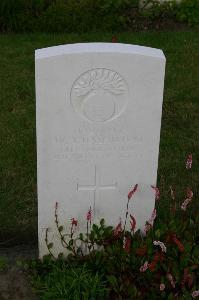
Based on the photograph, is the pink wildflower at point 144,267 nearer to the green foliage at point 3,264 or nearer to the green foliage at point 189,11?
the green foliage at point 3,264

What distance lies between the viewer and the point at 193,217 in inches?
157

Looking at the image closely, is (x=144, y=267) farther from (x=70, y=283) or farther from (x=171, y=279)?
(x=70, y=283)

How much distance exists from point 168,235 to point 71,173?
0.72 metres

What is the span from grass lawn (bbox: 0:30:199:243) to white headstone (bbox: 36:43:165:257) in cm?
75

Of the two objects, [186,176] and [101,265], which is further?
[186,176]

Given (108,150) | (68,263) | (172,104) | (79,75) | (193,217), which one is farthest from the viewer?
(172,104)

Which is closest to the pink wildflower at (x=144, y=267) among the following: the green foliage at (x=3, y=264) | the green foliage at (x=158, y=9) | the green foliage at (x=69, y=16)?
the green foliage at (x=3, y=264)

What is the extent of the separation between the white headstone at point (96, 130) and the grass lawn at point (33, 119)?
745 mm

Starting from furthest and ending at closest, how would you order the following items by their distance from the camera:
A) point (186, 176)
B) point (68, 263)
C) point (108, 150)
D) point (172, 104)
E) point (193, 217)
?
1. point (172, 104)
2. point (186, 176)
3. point (193, 217)
4. point (68, 263)
5. point (108, 150)

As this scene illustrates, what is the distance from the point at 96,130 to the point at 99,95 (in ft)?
A: 0.69

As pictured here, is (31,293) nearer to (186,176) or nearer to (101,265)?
(101,265)

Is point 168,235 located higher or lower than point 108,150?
lower

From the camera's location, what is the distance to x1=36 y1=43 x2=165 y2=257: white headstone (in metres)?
3.09

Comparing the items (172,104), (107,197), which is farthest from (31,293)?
(172,104)
